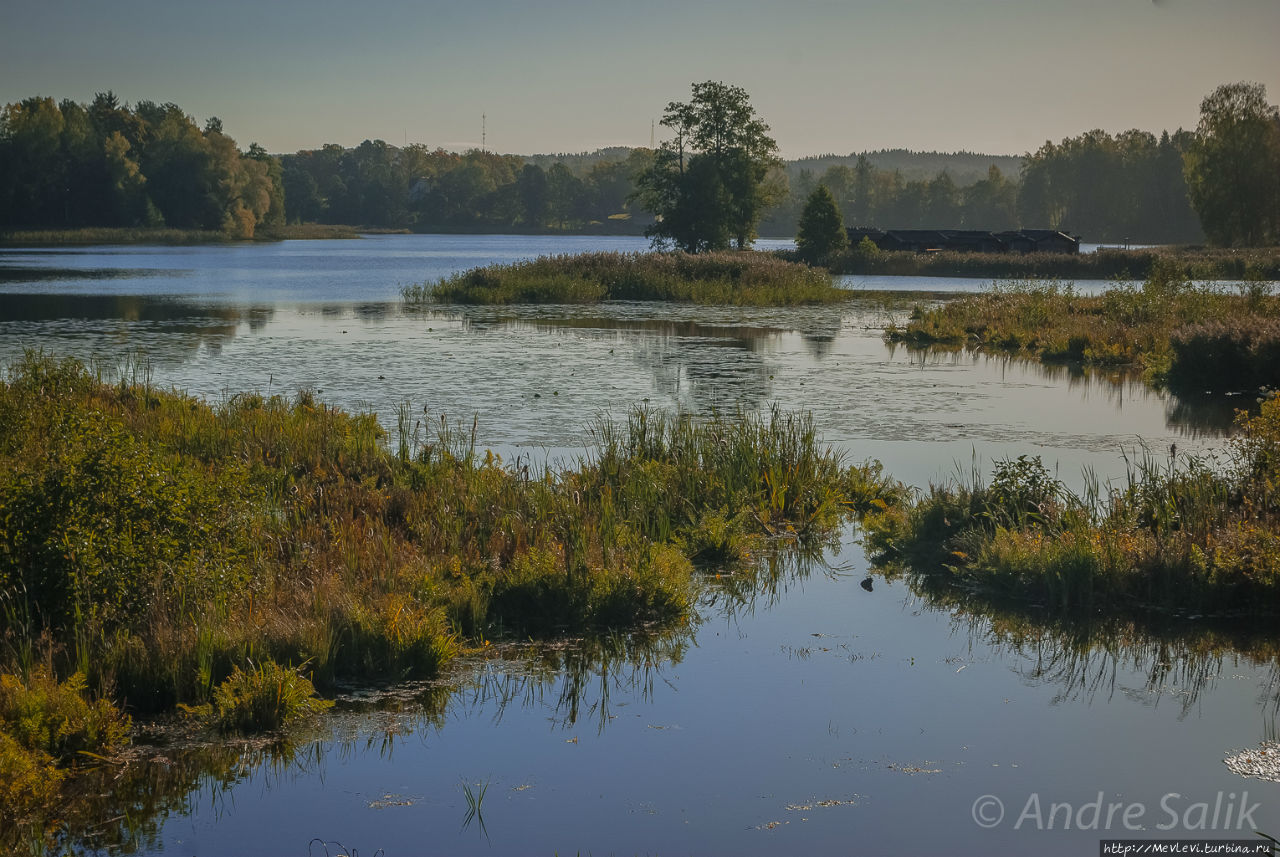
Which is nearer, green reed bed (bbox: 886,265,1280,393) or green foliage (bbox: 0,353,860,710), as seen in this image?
green foliage (bbox: 0,353,860,710)

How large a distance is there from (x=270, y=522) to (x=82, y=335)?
23.0m

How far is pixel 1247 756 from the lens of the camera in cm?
680

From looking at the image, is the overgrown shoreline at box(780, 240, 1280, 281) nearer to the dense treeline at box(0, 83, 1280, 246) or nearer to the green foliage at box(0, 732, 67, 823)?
the dense treeline at box(0, 83, 1280, 246)

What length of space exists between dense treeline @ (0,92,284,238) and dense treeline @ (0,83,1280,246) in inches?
7.5

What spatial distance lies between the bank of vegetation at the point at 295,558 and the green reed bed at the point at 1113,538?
1388 mm

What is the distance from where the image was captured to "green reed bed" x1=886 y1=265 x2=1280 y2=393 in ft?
79.0

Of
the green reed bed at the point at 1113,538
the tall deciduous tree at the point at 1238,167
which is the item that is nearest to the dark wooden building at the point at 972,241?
the tall deciduous tree at the point at 1238,167

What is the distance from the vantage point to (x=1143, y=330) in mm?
30422

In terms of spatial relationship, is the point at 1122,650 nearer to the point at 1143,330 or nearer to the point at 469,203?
the point at 1143,330

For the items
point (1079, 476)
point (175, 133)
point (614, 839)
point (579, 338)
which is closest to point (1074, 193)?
point (175, 133)

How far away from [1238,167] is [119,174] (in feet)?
352

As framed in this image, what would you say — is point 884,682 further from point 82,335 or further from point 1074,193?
point 1074,193
